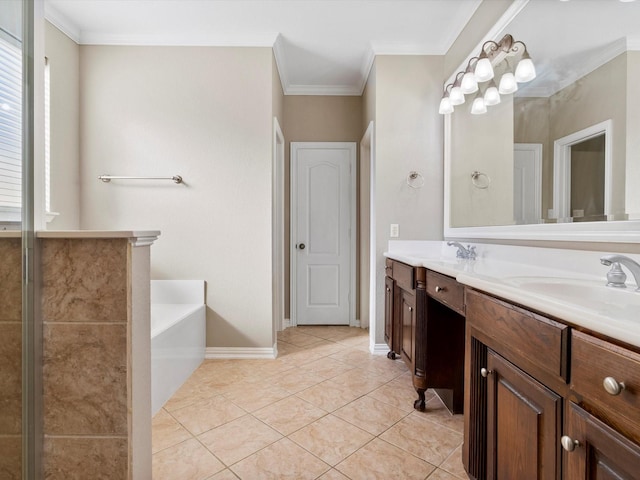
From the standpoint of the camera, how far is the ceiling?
88.5 inches

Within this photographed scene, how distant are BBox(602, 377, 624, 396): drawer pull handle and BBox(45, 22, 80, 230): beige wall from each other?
303 cm

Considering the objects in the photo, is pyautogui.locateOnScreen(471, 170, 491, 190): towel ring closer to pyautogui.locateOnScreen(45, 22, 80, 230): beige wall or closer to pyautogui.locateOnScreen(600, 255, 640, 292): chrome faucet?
pyautogui.locateOnScreen(600, 255, 640, 292): chrome faucet

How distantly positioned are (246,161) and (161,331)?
54.1 inches

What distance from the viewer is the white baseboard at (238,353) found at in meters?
2.62

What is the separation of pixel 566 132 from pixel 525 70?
18.5 inches

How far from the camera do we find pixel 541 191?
1.53 m

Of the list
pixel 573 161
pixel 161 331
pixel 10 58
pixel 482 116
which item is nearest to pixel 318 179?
pixel 482 116

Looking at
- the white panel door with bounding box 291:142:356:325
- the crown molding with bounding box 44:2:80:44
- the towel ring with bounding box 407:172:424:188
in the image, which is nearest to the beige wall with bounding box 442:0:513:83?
the towel ring with bounding box 407:172:424:188

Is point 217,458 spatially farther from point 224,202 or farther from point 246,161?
point 246,161

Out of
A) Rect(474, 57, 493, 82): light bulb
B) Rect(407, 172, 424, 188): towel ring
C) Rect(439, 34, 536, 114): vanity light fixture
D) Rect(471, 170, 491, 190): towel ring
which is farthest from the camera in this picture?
Rect(407, 172, 424, 188): towel ring

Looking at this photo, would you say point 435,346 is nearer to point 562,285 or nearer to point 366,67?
point 562,285

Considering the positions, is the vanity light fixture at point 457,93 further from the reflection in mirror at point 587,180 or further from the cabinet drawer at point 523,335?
the cabinet drawer at point 523,335

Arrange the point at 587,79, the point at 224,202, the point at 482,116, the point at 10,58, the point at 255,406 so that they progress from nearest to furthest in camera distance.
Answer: the point at 10,58, the point at 587,79, the point at 255,406, the point at 482,116, the point at 224,202

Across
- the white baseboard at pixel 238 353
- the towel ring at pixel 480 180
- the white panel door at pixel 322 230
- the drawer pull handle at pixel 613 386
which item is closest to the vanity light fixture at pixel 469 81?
the towel ring at pixel 480 180
